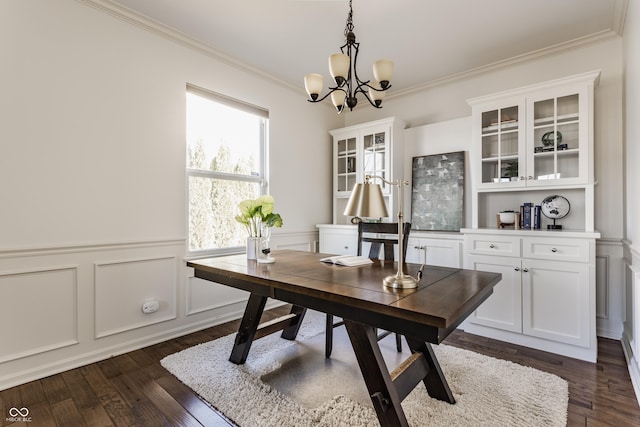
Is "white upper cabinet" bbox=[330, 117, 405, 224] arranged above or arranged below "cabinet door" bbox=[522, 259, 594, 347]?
above

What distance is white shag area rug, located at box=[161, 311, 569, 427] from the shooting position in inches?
65.1

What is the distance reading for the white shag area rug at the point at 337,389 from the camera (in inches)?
65.1

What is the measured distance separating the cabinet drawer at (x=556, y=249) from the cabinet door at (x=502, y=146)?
0.58 m

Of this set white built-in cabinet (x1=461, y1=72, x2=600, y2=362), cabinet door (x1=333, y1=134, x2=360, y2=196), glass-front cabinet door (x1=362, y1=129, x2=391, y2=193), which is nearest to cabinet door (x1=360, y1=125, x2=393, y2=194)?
glass-front cabinet door (x1=362, y1=129, x2=391, y2=193)

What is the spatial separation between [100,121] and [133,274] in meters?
1.23

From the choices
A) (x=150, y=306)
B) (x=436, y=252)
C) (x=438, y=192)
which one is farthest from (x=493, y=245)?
(x=150, y=306)

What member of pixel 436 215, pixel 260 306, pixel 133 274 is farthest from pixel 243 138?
pixel 436 215

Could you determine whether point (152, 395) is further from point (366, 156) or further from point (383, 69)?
point (366, 156)

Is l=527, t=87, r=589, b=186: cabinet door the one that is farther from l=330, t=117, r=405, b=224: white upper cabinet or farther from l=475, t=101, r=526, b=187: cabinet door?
l=330, t=117, r=405, b=224: white upper cabinet

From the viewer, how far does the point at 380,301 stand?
125cm

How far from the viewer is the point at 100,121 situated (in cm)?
237

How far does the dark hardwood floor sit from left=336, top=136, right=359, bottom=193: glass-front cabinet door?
2493mm

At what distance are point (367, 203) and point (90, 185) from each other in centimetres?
215

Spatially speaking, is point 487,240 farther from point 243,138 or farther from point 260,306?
point 243,138
